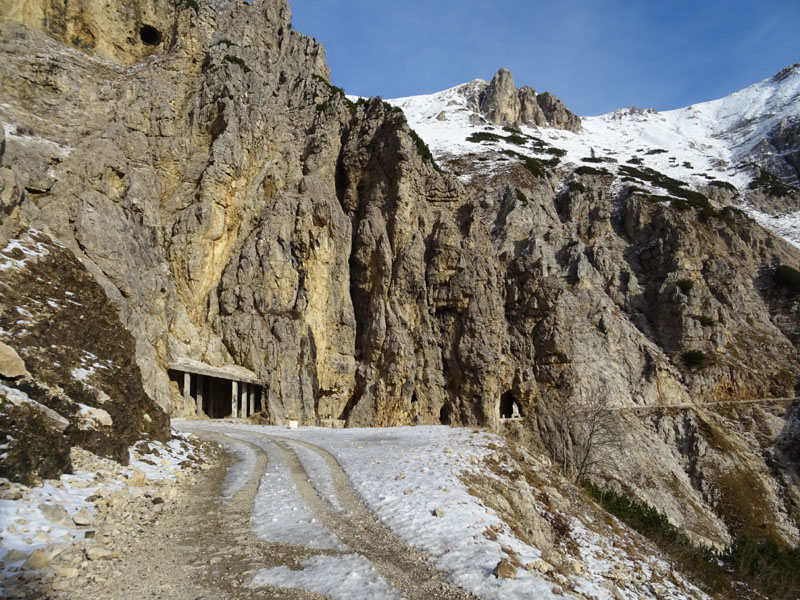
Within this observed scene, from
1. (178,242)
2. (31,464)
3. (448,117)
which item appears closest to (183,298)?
(178,242)

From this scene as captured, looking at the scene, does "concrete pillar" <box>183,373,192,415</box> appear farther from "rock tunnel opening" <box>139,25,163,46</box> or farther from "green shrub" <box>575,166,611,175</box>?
"green shrub" <box>575,166,611,175</box>

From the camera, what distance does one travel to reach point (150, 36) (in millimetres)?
48031

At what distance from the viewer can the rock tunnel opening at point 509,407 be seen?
163ft

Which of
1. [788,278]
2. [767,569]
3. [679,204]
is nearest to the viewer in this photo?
[767,569]

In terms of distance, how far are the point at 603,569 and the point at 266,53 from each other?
60156mm

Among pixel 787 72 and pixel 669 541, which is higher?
pixel 787 72

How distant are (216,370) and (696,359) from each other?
165ft

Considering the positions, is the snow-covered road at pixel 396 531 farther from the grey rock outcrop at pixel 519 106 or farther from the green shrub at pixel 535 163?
the grey rock outcrop at pixel 519 106

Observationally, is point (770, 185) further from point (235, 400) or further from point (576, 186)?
point (235, 400)

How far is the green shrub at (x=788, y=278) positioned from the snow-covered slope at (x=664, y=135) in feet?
79.3

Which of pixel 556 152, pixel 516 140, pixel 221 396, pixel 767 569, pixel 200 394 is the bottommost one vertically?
pixel 767 569

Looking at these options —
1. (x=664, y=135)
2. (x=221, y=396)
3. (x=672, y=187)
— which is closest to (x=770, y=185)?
(x=672, y=187)

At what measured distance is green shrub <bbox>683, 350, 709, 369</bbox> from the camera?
52000 millimetres

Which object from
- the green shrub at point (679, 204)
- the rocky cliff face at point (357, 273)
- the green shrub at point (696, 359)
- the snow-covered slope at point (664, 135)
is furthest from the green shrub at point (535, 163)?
the green shrub at point (696, 359)
